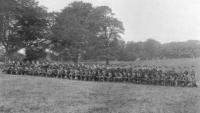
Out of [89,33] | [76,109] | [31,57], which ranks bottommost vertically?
[76,109]

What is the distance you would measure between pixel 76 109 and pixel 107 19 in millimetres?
32080

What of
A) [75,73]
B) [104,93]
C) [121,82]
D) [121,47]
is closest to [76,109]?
[104,93]

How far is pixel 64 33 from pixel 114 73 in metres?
19.0

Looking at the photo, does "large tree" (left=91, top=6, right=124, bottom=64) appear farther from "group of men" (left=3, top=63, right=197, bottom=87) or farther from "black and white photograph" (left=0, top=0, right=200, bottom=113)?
"group of men" (left=3, top=63, right=197, bottom=87)

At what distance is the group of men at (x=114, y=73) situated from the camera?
1862 cm

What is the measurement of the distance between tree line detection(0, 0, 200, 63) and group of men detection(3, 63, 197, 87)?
1242 centimetres

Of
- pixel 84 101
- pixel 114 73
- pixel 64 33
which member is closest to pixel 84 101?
pixel 84 101

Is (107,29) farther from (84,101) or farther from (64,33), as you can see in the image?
(84,101)

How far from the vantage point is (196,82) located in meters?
18.8

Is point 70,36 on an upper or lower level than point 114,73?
upper

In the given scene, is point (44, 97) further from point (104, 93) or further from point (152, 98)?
point (152, 98)

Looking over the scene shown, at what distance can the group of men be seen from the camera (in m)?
18.6

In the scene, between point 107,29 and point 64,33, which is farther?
point 107,29

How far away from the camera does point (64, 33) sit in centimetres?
3788
